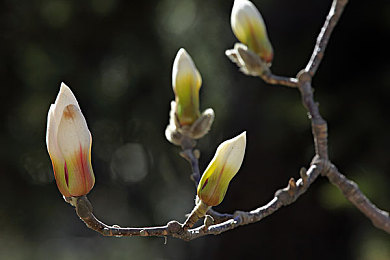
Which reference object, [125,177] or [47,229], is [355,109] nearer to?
[125,177]

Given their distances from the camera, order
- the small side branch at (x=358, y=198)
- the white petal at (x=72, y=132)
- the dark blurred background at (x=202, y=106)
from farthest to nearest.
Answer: the dark blurred background at (x=202, y=106) → the small side branch at (x=358, y=198) → the white petal at (x=72, y=132)

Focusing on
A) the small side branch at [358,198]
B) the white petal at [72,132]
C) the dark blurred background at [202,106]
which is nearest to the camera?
the white petal at [72,132]

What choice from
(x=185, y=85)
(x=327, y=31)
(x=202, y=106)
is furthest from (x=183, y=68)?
(x=202, y=106)

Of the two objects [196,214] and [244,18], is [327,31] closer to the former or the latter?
[244,18]

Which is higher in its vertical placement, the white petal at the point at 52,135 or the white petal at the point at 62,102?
the white petal at the point at 62,102

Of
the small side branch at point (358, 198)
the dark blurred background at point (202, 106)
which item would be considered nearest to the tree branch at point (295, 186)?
the small side branch at point (358, 198)

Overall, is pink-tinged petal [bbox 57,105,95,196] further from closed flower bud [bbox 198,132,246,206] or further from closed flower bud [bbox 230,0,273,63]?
closed flower bud [bbox 230,0,273,63]

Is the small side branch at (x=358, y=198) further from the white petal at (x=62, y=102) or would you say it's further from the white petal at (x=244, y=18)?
the white petal at (x=62, y=102)
